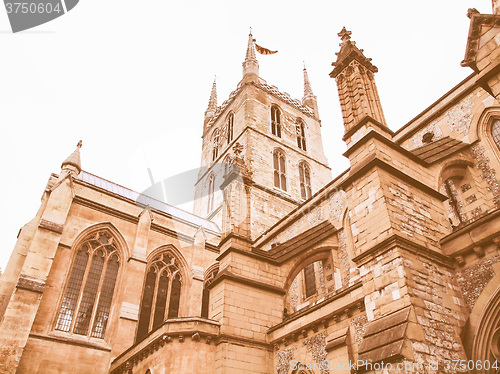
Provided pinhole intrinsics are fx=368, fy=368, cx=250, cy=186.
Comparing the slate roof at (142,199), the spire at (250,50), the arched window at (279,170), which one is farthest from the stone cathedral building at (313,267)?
the spire at (250,50)

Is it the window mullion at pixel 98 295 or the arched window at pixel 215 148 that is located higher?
the arched window at pixel 215 148

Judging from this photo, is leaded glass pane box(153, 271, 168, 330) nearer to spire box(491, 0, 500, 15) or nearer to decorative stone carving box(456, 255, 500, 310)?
decorative stone carving box(456, 255, 500, 310)

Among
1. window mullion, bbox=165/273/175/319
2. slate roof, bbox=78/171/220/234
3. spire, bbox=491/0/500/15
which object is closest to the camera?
spire, bbox=491/0/500/15

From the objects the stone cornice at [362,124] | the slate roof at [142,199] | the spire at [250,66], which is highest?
the spire at [250,66]

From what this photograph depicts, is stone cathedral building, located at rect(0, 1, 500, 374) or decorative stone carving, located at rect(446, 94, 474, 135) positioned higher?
decorative stone carving, located at rect(446, 94, 474, 135)

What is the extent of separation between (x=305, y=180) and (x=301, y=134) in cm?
516

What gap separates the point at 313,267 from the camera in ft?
50.0

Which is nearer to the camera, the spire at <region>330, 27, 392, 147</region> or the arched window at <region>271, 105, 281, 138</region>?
the spire at <region>330, 27, 392, 147</region>

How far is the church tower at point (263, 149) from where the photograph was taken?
25422 mm

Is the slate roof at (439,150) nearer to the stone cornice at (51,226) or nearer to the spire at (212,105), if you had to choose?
the stone cornice at (51,226)

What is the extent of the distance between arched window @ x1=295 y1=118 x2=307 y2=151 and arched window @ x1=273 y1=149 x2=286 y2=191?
10.7 feet

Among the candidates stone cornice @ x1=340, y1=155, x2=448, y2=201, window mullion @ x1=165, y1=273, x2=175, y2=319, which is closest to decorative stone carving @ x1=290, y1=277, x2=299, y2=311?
window mullion @ x1=165, y1=273, x2=175, y2=319

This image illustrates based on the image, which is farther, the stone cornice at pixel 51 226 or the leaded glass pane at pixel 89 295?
the stone cornice at pixel 51 226

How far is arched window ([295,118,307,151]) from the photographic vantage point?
103 feet
